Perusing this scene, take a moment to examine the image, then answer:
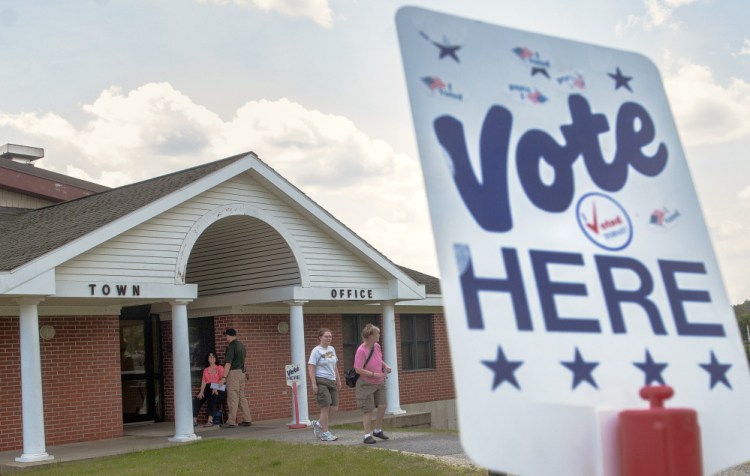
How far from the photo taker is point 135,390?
1945 cm

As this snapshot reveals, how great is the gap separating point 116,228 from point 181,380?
281 centimetres

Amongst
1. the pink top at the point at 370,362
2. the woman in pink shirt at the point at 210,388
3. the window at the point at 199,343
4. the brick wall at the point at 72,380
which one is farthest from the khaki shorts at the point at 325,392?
the window at the point at 199,343

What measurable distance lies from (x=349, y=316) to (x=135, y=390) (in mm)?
4978

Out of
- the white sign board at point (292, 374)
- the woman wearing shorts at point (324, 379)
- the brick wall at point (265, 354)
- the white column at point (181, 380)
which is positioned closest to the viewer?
the woman wearing shorts at point (324, 379)

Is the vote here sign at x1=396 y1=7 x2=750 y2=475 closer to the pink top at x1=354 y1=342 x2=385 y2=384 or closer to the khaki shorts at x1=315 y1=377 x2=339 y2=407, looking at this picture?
the pink top at x1=354 y1=342 x2=385 y2=384

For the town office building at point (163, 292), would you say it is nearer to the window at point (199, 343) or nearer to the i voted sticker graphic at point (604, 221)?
the window at point (199, 343)

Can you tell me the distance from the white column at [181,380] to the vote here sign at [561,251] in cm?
1382

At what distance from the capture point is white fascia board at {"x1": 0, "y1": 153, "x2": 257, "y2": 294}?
13406mm

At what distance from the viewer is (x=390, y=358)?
19688 mm

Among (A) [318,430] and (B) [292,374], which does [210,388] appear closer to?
(B) [292,374]

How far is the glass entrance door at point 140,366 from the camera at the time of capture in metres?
19.3

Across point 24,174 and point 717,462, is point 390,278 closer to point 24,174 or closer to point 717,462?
point 24,174

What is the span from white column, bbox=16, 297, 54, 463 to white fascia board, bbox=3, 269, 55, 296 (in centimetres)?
29

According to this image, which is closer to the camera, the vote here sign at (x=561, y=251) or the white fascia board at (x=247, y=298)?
the vote here sign at (x=561, y=251)
